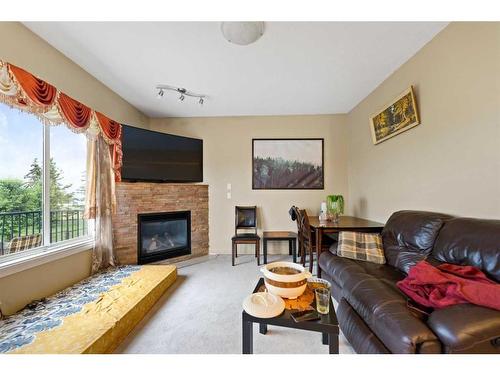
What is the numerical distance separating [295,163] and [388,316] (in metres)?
2.86

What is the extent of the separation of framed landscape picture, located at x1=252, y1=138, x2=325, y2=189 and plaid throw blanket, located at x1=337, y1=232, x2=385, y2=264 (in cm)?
168

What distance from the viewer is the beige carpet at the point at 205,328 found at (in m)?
1.46

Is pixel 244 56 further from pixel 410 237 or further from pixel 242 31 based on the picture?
pixel 410 237

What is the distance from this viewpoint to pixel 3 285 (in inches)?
63.8

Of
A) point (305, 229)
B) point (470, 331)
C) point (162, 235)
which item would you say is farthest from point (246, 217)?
point (470, 331)

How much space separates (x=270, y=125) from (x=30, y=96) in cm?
307

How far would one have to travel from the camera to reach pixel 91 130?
2.39 metres

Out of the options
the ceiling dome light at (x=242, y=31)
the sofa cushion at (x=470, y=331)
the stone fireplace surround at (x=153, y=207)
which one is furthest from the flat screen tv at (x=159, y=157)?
the sofa cushion at (x=470, y=331)

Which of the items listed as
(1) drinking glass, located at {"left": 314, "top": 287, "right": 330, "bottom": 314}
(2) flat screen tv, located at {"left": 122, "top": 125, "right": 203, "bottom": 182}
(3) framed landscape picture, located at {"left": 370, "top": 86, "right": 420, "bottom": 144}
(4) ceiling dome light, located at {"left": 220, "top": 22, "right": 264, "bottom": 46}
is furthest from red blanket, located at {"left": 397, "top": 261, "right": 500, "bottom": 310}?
(2) flat screen tv, located at {"left": 122, "top": 125, "right": 203, "bottom": 182}

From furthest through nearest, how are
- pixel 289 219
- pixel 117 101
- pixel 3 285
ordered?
pixel 289 219
pixel 117 101
pixel 3 285

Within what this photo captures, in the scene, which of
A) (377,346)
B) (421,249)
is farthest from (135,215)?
(421,249)

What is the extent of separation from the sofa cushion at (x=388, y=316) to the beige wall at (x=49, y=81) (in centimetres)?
270

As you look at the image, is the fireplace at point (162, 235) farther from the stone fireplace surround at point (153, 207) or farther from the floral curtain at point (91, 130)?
the floral curtain at point (91, 130)
